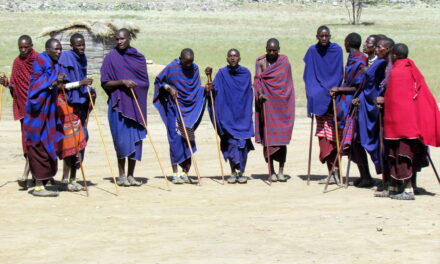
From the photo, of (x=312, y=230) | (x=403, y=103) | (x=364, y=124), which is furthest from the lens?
(x=364, y=124)

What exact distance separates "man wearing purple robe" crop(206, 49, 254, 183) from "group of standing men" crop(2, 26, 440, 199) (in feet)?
0.04

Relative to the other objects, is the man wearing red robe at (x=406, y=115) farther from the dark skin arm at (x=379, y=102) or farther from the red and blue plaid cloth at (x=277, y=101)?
the red and blue plaid cloth at (x=277, y=101)

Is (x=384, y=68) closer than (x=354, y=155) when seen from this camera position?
Yes

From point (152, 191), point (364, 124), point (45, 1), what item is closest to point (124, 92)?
point (152, 191)

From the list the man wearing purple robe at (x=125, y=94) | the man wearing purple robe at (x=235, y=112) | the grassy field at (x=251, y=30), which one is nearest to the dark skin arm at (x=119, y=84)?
the man wearing purple robe at (x=125, y=94)

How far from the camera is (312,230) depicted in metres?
8.34

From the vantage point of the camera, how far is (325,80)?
36.9 ft

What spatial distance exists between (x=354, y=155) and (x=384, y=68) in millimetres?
1339

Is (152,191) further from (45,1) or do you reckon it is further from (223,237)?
(45,1)

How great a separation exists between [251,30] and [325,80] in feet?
118

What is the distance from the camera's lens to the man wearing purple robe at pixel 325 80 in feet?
36.7

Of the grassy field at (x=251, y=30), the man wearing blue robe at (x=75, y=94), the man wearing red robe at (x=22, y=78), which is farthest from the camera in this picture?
the grassy field at (x=251, y=30)

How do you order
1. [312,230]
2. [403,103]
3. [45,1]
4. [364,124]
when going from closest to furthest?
[312,230]
[403,103]
[364,124]
[45,1]

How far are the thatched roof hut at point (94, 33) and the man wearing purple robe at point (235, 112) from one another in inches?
613
